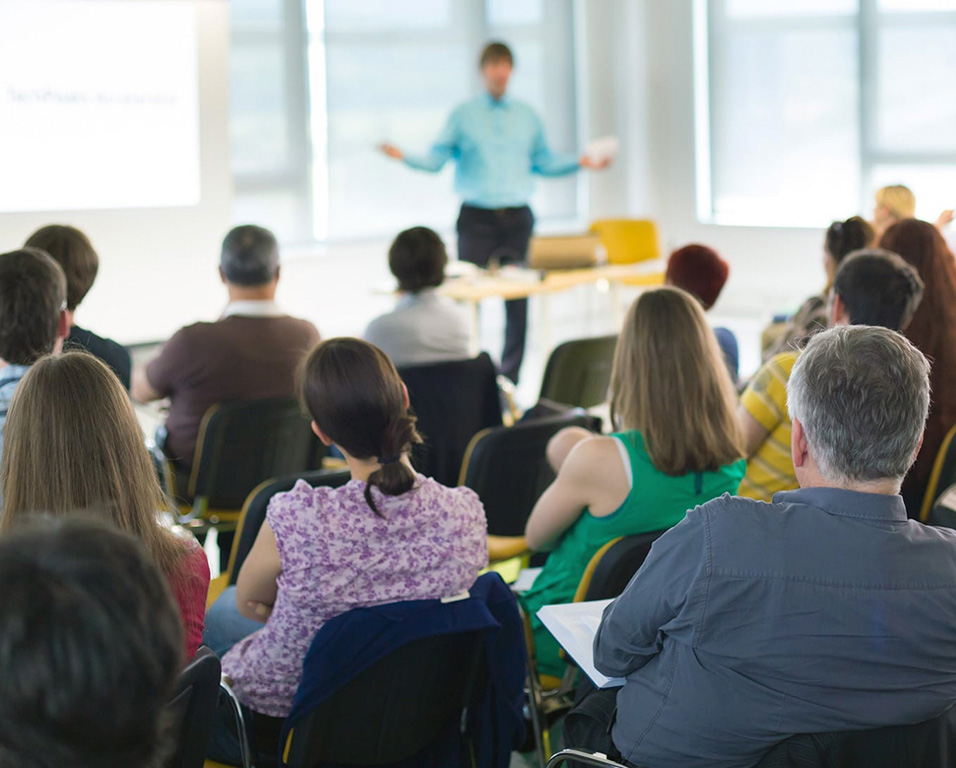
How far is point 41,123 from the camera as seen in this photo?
5887 mm

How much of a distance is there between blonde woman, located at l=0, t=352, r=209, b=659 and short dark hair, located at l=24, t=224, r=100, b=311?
1.78 metres

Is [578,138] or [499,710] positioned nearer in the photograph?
[499,710]

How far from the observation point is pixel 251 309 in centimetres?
370

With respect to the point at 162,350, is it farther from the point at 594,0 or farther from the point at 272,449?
the point at 594,0

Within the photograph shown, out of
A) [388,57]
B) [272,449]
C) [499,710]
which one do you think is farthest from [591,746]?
[388,57]

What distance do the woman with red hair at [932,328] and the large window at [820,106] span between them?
5362 millimetres

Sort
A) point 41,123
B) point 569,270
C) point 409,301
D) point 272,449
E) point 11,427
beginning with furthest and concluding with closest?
point 569,270, point 41,123, point 409,301, point 272,449, point 11,427

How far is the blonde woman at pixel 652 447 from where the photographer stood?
2357mm

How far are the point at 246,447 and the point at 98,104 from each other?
3398 millimetres

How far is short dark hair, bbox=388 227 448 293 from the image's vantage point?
3.97 meters

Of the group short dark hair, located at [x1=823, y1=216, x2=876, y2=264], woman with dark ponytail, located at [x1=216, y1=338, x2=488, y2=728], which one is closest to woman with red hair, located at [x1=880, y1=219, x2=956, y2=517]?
short dark hair, located at [x1=823, y1=216, x2=876, y2=264]

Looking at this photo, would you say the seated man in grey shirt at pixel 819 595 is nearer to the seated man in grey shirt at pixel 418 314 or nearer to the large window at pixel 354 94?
the seated man in grey shirt at pixel 418 314

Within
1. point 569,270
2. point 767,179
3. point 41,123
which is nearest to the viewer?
point 41,123

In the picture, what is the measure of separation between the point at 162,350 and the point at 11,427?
1941mm
